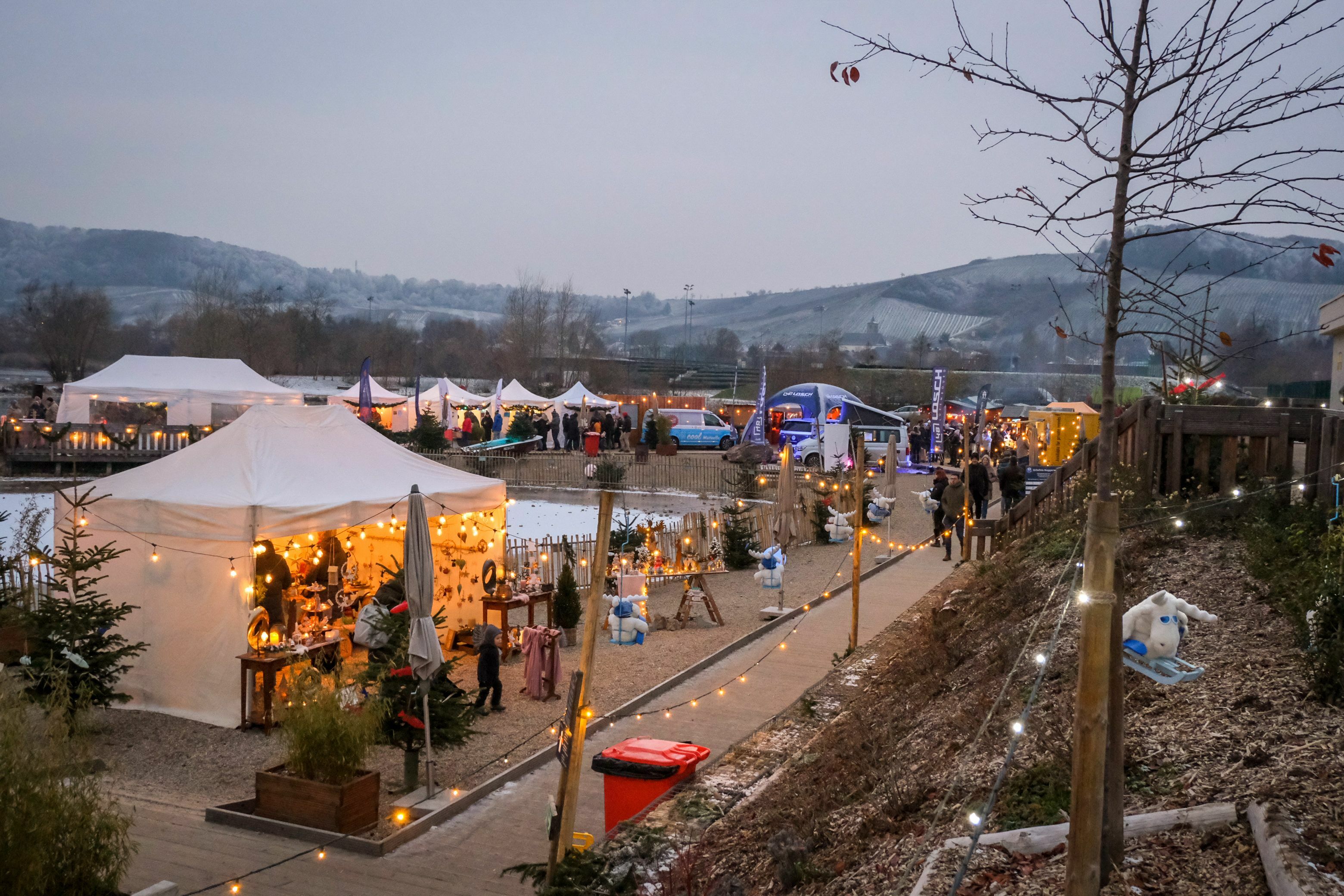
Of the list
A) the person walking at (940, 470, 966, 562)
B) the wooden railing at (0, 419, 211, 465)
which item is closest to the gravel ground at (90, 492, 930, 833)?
the person walking at (940, 470, 966, 562)

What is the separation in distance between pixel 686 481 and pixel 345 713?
21.4 metres

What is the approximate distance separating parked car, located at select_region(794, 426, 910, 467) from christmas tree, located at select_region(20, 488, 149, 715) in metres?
24.0

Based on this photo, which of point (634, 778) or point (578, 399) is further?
point (578, 399)

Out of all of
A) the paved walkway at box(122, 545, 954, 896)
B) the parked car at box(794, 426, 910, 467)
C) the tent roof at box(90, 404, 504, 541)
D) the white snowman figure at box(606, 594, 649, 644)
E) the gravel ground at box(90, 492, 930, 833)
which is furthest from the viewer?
the parked car at box(794, 426, 910, 467)

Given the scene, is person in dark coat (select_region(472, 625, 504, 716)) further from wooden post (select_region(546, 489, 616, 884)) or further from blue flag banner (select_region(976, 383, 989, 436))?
blue flag banner (select_region(976, 383, 989, 436))

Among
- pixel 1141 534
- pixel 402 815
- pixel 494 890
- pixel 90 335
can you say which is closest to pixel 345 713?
pixel 402 815

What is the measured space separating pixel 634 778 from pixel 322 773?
222cm

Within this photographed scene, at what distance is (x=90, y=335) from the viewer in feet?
218

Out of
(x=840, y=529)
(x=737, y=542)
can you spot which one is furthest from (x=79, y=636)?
(x=840, y=529)

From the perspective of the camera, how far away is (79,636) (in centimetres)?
877

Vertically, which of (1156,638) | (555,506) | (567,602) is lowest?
(555,506)

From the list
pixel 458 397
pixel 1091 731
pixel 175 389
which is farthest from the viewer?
pixel 458 397

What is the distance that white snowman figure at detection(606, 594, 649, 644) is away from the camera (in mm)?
11852

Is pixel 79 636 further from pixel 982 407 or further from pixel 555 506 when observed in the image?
pixel 982 407
